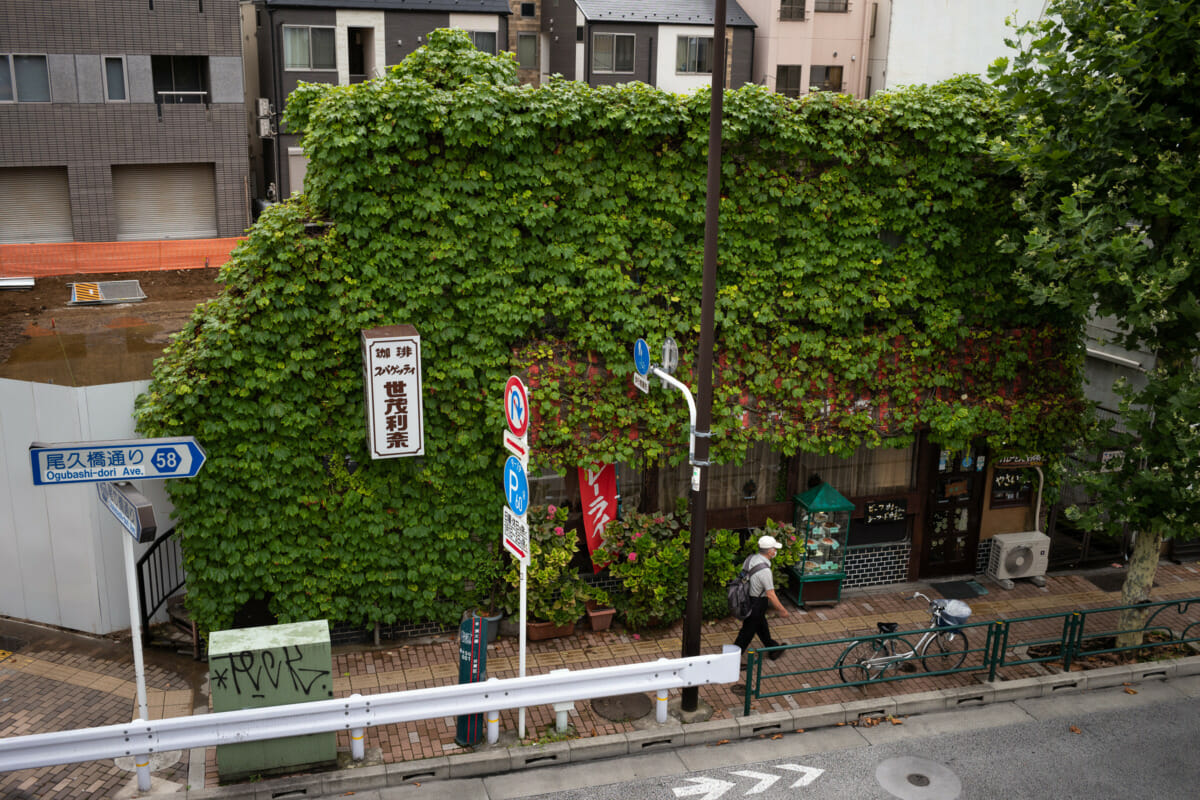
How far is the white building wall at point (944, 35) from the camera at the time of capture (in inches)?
1478

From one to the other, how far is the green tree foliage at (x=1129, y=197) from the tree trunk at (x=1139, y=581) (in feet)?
1.26

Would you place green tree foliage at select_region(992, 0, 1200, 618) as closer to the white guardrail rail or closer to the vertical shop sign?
the white guardrail rail

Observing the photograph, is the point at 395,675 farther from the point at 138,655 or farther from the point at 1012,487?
the point at 1012,487

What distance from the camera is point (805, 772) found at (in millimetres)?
10602

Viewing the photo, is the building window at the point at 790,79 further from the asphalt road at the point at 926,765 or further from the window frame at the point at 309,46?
the asphalt road at the point at 926,765

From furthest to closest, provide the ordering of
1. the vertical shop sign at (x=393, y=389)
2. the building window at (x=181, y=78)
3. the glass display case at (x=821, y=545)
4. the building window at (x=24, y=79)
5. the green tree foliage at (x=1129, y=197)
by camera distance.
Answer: the building window at (x=181, y=78) → the building window at (x=24, y=79) → the glass display case at (x=821, y=545) → the vertical shop sign at (x=393, y=389) → the green tree foliage at (x=1129, y=197)

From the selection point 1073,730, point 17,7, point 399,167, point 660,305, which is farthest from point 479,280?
point 17,7

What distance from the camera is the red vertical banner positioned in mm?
13742

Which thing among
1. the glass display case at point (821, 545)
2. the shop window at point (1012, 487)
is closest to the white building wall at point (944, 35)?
the shop window at point (1012, 487)

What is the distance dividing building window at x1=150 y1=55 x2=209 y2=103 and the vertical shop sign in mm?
21894

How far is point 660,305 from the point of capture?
43.5ft

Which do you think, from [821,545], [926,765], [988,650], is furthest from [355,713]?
[988,650]

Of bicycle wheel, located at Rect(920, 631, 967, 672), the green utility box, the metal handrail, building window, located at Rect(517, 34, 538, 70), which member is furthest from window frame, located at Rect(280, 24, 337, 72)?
bicycle wheel, located at Rect(920, 631, 967, 672)

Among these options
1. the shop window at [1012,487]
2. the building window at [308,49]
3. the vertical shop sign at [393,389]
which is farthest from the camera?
the building window at [308,49]
